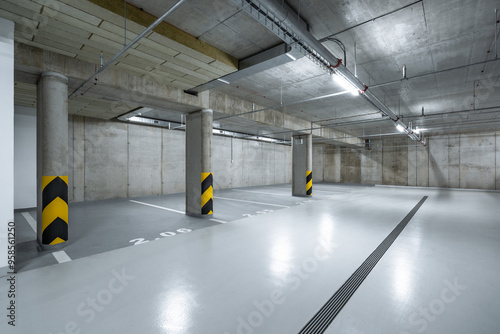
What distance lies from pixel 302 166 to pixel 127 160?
28.6 feet

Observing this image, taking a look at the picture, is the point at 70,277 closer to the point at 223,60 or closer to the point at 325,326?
the point at 325,326

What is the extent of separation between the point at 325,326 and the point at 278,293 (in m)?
0.68

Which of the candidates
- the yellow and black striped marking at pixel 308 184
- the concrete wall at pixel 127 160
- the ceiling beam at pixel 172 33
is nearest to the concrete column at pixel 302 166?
the yellow and black striped marking at pixel 308 184

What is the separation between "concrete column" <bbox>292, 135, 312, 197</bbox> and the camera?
11.9 meters

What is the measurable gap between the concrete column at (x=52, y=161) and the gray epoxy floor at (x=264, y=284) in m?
0.63

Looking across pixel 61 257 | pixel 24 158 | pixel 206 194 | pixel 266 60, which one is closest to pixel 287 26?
pixel 266 60

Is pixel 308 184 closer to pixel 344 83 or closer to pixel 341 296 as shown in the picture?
pixel 344 83

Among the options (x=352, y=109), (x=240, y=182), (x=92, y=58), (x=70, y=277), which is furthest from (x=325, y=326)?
(x=240, y=182)

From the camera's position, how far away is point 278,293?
9.04 ft

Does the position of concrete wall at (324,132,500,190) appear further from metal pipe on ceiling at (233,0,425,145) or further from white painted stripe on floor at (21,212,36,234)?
white painted stripe on floor at (21,212,36,234)

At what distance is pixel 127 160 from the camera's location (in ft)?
36.1

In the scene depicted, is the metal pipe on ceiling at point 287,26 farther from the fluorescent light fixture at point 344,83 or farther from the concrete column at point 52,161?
the concrete column at point 52,161

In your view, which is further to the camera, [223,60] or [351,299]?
[223,60]

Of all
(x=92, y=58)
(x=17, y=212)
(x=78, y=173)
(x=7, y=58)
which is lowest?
(x=17, y=212)
